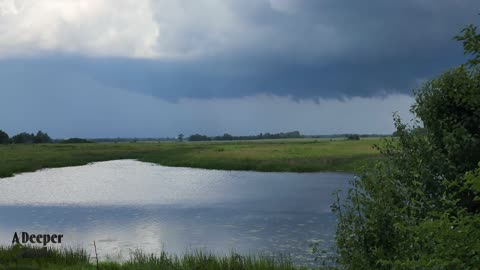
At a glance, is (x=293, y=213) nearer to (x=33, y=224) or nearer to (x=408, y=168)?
(x=33, y=224)

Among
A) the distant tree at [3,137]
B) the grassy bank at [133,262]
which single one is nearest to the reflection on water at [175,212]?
the grassy bank at [133,262]

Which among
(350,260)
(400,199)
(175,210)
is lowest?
(175,210)

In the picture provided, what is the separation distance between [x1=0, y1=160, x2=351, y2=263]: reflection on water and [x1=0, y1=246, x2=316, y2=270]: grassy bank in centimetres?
445

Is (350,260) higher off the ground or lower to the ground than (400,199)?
lower

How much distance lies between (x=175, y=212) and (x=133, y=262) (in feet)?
77.2

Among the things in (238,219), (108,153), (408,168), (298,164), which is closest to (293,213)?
(238,219)

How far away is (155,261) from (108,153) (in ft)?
416

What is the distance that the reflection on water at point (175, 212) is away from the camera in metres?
30.9

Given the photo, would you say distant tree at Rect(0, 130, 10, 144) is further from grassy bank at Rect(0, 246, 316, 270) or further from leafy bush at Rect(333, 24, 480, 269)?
leafy bush at Rect(333, 24, 480, 269)

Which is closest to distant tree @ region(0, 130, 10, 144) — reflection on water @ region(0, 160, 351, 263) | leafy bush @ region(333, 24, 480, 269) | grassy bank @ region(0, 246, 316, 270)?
reflection on water @ region(0, 160, 351, 263)

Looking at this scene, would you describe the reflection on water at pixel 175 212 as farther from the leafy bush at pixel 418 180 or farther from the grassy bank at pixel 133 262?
the leafy bush at pixel 418 180

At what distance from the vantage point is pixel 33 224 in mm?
38312

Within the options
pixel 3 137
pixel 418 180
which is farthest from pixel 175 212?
pixel 3 137

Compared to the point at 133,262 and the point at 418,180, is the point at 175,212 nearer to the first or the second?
the point at 133,262
